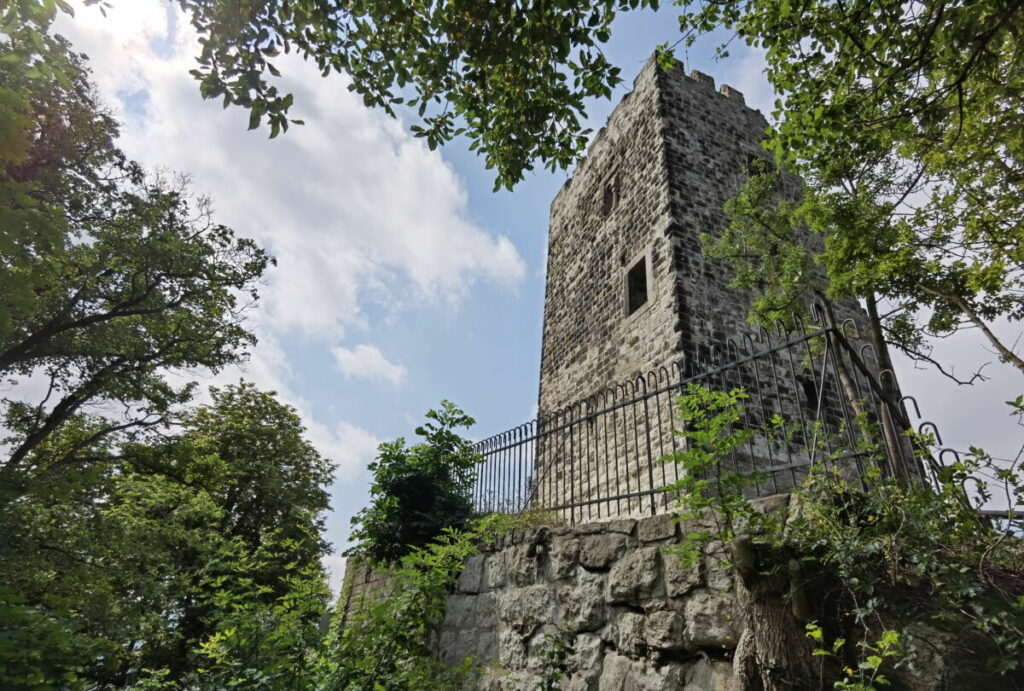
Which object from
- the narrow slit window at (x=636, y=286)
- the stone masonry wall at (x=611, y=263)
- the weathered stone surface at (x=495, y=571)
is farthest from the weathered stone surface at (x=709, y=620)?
the narrow slit window at (x=636, y=286)

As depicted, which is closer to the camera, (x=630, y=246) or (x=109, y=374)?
(x=630, y=246)

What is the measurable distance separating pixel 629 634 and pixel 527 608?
1.05 m

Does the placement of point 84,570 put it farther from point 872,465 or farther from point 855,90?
point 855,90

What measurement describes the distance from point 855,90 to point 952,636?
4835 mm

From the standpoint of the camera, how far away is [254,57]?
3.08 m

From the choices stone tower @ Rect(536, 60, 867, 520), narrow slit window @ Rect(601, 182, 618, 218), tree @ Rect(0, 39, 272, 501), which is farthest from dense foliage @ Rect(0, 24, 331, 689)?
narrow slit window @ Rect(601, 182, 618, 218)

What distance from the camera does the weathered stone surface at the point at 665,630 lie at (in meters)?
2.66

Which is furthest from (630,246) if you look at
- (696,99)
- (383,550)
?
(383,550)

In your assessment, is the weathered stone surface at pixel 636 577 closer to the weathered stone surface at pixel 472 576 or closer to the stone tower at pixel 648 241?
the weathered stone surface at pixel 472 576

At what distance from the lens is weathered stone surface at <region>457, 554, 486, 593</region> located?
4473 millimetres

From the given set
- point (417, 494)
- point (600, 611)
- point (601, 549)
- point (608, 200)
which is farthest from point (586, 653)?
point (608, 200)

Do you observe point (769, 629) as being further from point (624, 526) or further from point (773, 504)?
point (624, 526)

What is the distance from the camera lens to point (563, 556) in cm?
364

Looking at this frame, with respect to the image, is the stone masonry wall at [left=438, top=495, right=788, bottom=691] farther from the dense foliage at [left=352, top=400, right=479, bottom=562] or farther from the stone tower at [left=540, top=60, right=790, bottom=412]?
the stone tower at [left=540, top=60, right=790, bottom=412]
